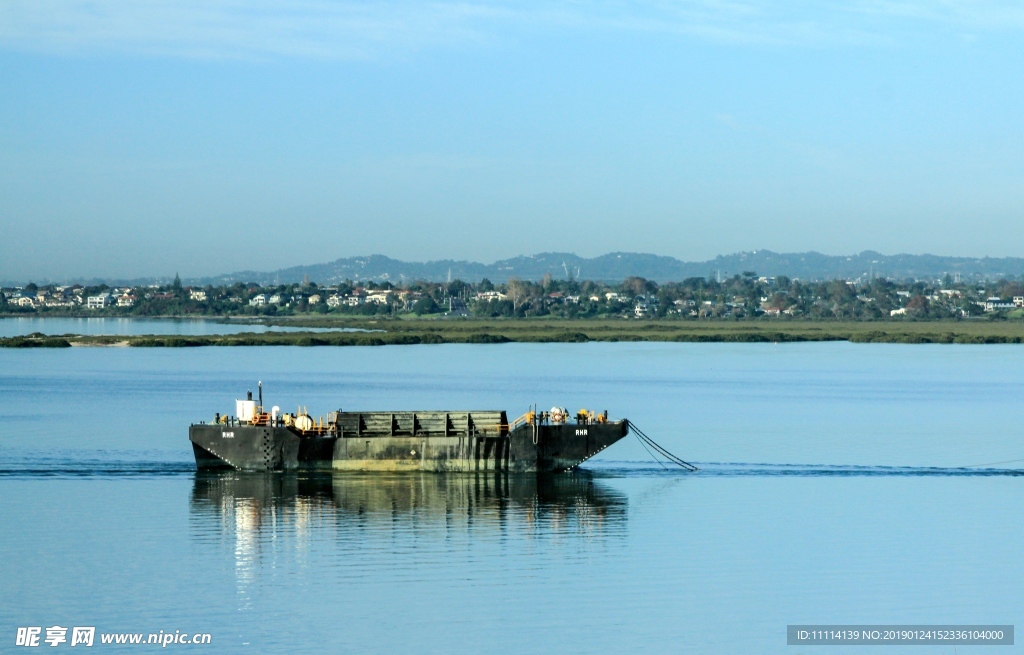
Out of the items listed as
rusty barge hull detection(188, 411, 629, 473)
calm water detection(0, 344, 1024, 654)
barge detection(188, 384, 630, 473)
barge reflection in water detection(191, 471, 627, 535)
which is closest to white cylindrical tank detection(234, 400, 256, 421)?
barge detection(188, 384, 630, 473)

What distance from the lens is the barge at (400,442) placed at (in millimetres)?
45781

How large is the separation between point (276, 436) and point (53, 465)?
9092mm

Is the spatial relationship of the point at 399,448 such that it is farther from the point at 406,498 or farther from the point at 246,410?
the point at 246,410

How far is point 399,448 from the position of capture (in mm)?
45750

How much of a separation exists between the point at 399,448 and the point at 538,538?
11.0m

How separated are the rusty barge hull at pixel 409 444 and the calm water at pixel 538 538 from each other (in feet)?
2.32

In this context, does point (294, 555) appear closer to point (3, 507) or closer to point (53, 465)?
point (3, 507)

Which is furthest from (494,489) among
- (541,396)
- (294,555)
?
(541,396)

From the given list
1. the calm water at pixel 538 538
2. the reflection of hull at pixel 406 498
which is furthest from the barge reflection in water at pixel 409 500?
the calm water at pixel 538 538

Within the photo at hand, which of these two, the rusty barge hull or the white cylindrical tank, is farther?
the white cylindrical tank

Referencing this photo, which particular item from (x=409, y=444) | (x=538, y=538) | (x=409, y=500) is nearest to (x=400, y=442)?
(x=409, y=444)

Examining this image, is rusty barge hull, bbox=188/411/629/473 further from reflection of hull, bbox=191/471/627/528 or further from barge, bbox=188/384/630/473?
reflection of hull, bbox=191/471/627/528

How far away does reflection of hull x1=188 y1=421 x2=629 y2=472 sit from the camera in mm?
45719

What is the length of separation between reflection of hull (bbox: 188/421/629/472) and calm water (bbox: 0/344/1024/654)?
2.23 ft
